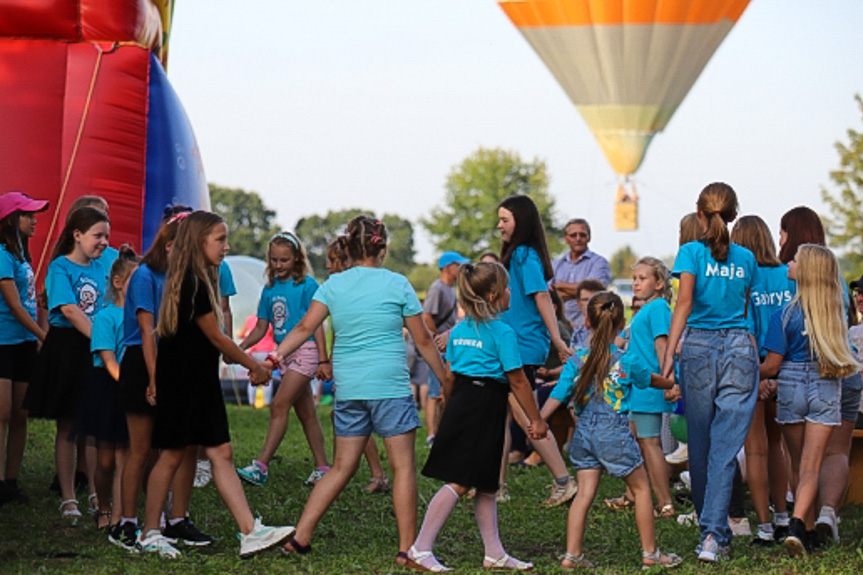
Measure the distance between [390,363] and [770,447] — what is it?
2.34 m

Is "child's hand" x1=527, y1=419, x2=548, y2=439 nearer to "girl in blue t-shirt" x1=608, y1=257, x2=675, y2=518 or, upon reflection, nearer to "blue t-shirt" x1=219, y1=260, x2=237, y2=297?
"girl in blue t-shirt" x1=608, y1=257, x2=675, y2=518

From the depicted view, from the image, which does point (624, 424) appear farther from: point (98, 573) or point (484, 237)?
point (484, 237)

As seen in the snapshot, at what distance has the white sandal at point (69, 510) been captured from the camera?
6.36 m

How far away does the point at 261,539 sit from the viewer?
5.23 metres

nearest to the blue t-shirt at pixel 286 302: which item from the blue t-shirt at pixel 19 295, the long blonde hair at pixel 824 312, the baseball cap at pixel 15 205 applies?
the blue t-shirt at pixel 19 295

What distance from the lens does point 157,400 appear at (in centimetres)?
537

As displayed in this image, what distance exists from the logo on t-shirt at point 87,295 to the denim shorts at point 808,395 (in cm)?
354

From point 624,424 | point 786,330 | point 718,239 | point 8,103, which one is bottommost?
point 624,424

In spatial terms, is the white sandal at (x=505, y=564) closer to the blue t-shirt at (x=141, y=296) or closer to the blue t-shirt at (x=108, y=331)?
the blue t-shirt at (x=141, y=296)

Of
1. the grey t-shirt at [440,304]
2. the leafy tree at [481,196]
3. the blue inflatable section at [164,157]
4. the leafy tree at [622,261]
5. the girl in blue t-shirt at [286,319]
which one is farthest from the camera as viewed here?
the leafy tree at [622,261]

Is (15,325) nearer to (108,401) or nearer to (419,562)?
(108,401)

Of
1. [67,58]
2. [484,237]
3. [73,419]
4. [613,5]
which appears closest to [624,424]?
[73,419]

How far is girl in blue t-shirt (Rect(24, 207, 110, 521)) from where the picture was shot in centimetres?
634

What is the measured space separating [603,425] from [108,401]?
2.42 m
